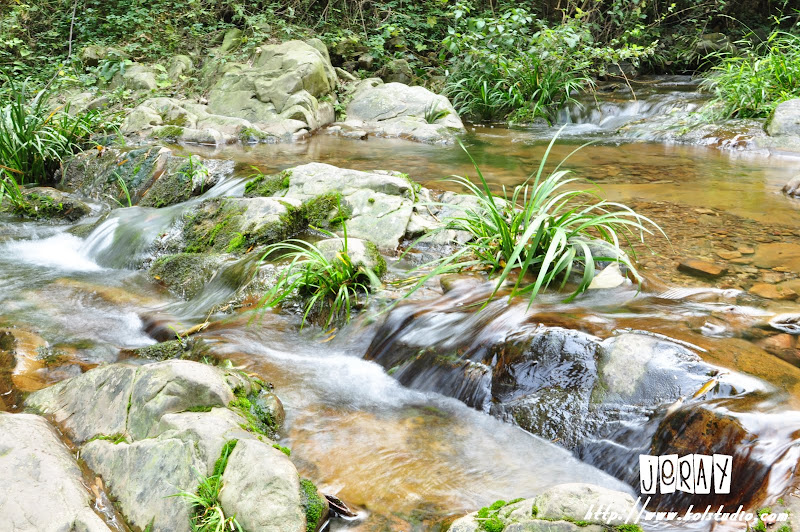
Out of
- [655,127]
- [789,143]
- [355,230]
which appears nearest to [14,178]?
[355,230]

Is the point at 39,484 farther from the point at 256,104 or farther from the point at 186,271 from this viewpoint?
the point at 256,104

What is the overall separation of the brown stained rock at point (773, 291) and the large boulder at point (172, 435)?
2.60 meters

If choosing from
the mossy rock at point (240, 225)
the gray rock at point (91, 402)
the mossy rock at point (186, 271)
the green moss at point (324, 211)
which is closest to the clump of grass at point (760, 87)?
the green moss at point (324, 211)

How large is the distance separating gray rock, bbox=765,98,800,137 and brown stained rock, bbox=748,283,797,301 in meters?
5.13

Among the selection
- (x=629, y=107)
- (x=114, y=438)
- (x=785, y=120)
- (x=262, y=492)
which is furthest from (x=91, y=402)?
(x=629, y=107)

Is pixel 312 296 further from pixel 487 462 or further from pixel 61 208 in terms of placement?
pixel 61 208

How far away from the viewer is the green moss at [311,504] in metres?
2.06

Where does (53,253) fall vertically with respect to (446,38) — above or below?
below

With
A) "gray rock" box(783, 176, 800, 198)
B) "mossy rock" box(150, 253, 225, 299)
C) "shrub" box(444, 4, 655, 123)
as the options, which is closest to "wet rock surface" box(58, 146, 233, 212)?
"mossy rock" box(150, 253, 225, 299)

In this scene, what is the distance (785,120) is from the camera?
7.61 m

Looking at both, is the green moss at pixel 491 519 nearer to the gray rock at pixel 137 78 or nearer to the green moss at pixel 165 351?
the green moss at pixel 165 351

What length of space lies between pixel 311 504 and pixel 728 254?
319 cm

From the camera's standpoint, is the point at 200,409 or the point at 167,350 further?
the point at 167,350

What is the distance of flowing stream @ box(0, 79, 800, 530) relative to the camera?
2.37 metres
